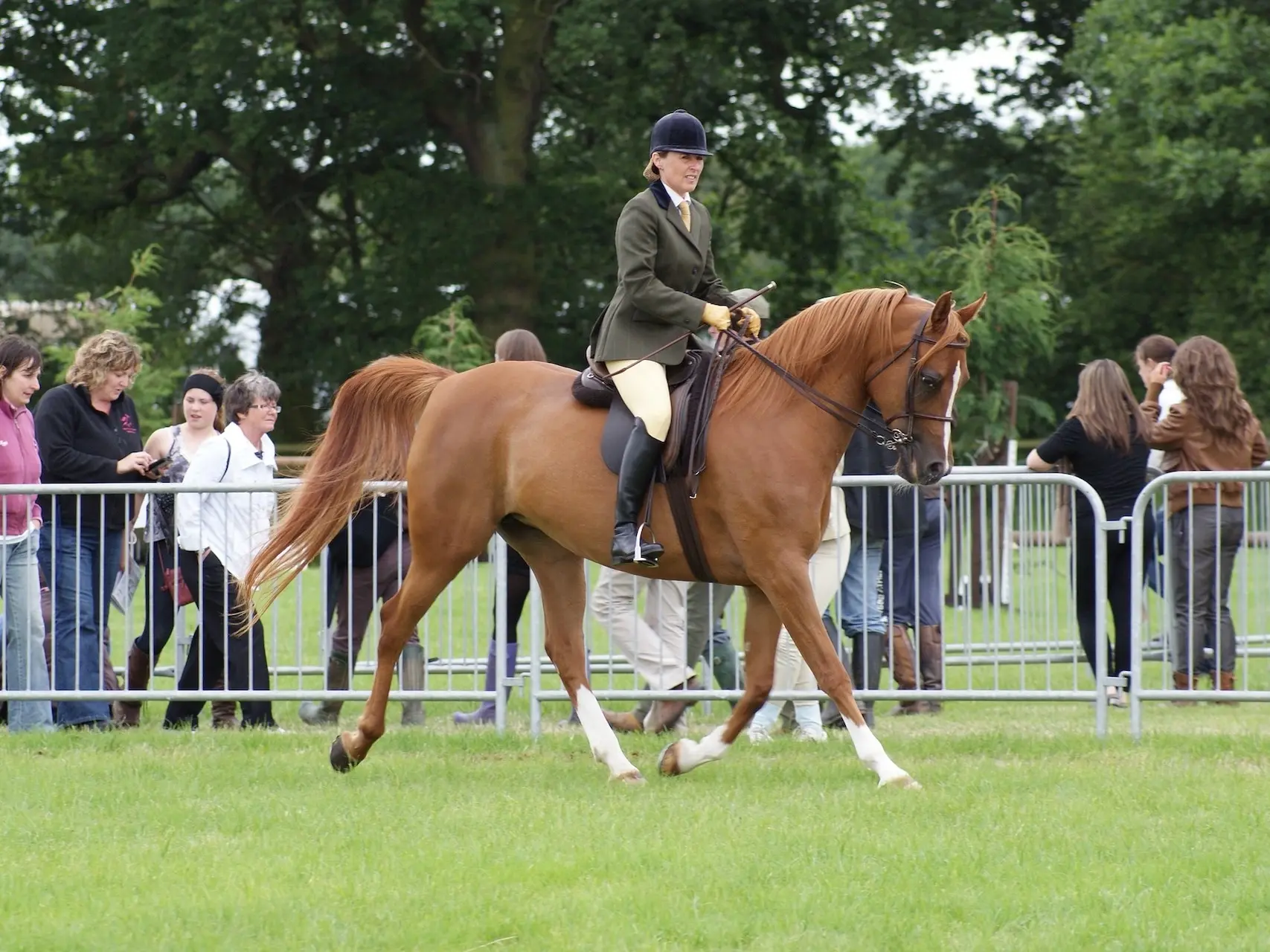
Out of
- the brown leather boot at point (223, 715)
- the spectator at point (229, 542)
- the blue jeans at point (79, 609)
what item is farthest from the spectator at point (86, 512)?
the brown leather boot at point (223, 715)

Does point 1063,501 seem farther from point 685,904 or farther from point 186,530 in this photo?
point 685,904

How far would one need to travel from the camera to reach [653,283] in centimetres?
780

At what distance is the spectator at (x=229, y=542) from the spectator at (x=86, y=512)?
40 cm

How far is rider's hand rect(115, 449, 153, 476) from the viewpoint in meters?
10.1

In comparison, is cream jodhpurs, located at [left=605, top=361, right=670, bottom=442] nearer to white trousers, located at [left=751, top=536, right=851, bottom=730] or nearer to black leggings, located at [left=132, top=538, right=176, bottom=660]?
white trousers, located at [left=751, top=536, right=851, bottom=730]

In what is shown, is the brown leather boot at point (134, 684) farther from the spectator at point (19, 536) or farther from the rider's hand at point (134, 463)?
the rider's hand at point (134, 463)

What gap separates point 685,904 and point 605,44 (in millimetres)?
22779

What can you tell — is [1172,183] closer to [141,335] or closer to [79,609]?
[141,335]

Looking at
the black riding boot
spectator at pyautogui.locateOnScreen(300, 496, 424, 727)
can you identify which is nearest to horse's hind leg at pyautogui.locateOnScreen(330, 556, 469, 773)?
the black riding boot

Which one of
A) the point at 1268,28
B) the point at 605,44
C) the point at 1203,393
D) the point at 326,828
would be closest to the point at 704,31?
the point at 605,44

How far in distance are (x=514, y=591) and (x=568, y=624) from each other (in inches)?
80.2

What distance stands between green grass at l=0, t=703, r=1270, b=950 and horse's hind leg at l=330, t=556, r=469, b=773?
163 mm

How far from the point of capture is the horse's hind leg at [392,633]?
8258 millimetres

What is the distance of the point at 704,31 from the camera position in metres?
29.7
